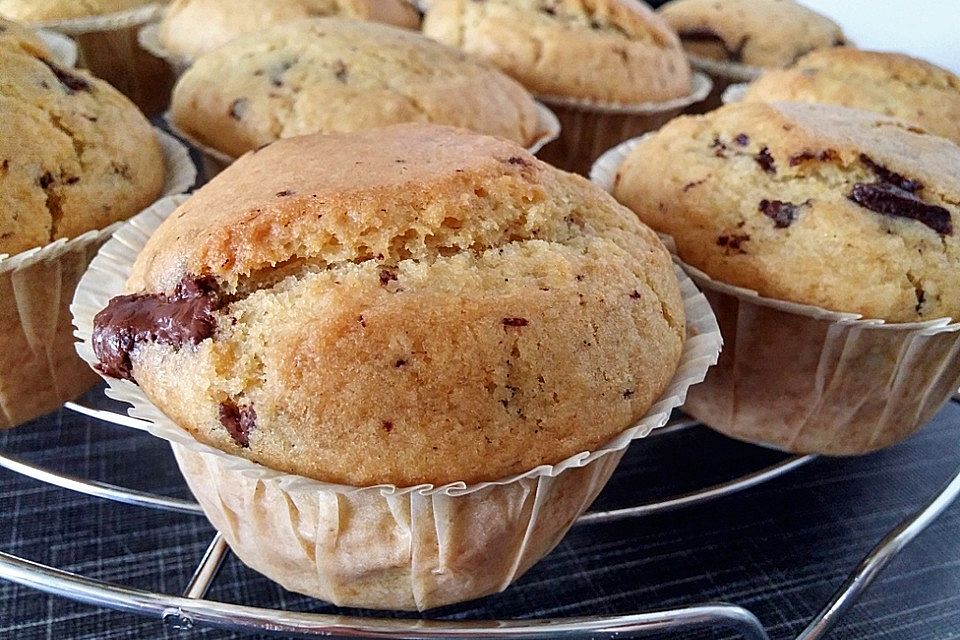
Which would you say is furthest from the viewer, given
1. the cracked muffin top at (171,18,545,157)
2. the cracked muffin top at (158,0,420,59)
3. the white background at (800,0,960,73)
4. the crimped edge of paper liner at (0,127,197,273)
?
the white background at (800,0,960,73)

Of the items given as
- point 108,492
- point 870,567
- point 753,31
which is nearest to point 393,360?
point 108,492

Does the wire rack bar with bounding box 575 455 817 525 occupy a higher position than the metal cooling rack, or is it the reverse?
the metal cooling rack

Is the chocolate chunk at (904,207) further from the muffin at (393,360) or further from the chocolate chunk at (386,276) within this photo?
the chocolate chunk at (386,276)

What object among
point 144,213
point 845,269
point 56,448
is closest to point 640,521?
point 845,269

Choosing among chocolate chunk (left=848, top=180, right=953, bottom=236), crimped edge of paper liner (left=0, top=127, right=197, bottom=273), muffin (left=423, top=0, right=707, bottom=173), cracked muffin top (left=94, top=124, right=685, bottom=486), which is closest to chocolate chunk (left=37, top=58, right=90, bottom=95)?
crimped edge of paper liner (left=0, top=127, right=197, bottom=273)

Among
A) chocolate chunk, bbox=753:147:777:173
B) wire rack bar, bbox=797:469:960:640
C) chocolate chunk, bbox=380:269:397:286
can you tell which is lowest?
wire rack bar, bbox=797:469:960:640

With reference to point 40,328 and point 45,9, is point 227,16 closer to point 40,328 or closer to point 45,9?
point 45,9

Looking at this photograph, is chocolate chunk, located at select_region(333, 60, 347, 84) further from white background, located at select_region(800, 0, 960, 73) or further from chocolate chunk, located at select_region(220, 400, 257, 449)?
white background, located at select_region(800, 0, 960, 73)
